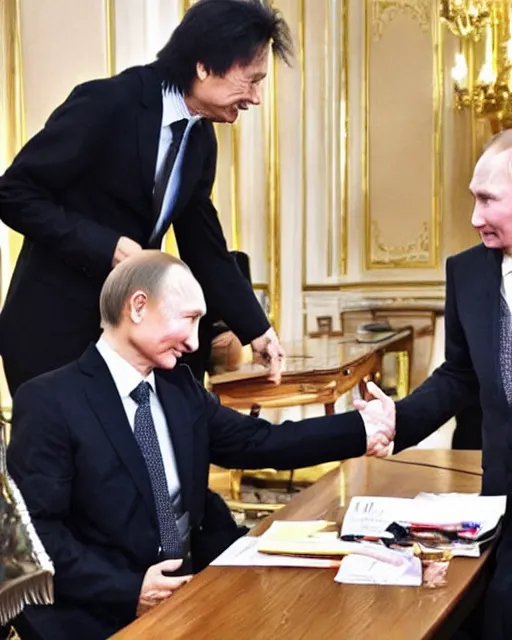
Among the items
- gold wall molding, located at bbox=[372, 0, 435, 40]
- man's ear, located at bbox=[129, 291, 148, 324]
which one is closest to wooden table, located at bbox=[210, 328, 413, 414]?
man's ear, located at bbox=[129, 291, 148, 324]

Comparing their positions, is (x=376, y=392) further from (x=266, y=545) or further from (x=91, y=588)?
(x=91, y=588)

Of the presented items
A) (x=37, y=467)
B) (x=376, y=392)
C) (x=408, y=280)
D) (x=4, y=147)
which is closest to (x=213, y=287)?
(x=376, y=392)

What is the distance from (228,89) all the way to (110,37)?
9.36ft

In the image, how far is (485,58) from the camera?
620 cm

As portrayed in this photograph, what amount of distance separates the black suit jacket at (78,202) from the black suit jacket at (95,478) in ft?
0.95

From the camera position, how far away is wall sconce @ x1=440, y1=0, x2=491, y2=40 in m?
5.77

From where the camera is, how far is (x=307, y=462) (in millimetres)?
2385

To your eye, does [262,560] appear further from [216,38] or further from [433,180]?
[433,180]

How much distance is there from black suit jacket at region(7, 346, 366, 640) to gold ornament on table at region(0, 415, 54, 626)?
625 mm

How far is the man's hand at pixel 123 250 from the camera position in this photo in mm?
2250

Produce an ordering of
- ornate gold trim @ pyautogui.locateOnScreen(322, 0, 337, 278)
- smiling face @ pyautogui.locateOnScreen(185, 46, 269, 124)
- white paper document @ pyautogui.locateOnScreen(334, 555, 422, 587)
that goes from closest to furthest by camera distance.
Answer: white paper document @ pyautogui.locateOnScreen(334, 555, 422, 587), smiling face @ pyautogui.locateOnScreen(185, 46, 269, 124), ornate gold trim @ pyautogui.locateOnScreen(322, 0, 337, 278)

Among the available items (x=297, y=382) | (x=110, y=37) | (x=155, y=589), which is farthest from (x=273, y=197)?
(x=155, y=589)

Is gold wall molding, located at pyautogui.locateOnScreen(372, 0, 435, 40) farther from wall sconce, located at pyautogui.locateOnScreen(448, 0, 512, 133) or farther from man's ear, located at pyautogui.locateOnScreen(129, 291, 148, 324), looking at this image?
man's ear, located at pyautogui.locateOnScreen(129, 291, 148, 324)

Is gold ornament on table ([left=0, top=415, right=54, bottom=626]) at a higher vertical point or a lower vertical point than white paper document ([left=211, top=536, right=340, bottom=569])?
higher
